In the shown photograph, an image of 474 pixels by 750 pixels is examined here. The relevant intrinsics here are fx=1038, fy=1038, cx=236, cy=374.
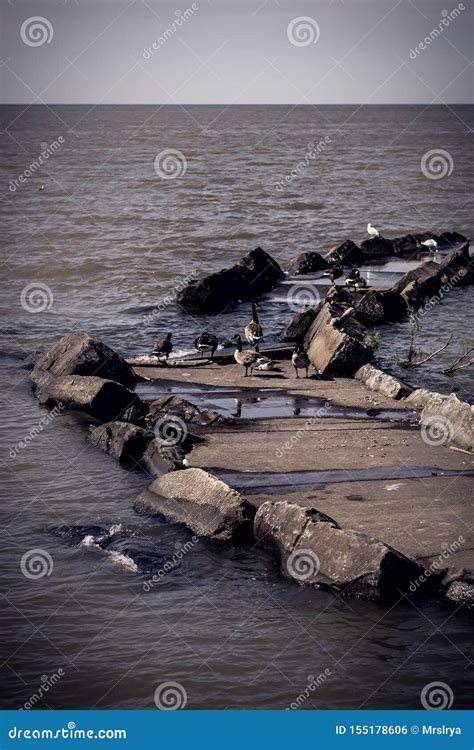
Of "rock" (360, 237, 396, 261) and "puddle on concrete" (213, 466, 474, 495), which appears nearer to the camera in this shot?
"puddle on concrete" (213, 466, 474, 495)

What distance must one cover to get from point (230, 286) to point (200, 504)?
17.2m

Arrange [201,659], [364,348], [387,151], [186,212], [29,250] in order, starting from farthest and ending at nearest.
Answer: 1. [387,151]
2. [186,212]
3. [29,250]
4. [364,348]
5. [201,659]

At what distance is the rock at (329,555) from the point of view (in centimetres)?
1188

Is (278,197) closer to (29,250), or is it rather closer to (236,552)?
(29,250)

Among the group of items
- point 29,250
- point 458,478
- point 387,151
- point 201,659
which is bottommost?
point 201,659

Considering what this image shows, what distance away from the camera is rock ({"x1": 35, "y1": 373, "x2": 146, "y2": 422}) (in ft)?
61.0

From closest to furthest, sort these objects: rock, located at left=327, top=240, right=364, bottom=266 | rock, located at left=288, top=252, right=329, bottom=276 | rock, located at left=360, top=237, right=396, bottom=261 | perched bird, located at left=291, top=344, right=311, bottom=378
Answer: perched bird, located at left=291, top=344, right=311, bottom=378
rock, located at left=288, top=252, right=329, bottom=276
rock, located at left=327, top=240, right=364, bottom=266
rock, located at left=360, top=237, right=396, bottom=261

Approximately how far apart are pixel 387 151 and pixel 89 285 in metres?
74.5

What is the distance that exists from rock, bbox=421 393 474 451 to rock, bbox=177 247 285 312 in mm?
13215

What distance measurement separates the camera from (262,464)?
15625 millimetres

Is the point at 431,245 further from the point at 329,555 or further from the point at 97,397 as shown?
the point at 329,555

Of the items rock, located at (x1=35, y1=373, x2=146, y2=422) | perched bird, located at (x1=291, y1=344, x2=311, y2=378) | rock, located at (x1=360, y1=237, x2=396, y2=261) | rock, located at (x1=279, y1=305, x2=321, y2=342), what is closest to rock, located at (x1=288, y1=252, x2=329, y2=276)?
rock, located at (x1=360, y1=237, x2=396, y2=261)

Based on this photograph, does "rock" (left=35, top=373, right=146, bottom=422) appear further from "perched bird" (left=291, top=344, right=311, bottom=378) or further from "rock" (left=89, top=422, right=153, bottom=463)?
"perched bird" (left=291, top=344, right=311, bottom=378)

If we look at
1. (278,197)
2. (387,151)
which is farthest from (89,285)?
(387,151)
